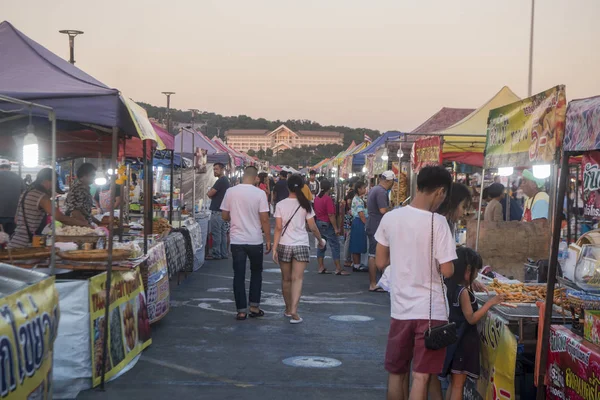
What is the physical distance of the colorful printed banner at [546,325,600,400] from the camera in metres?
4.04

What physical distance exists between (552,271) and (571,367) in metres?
0.59

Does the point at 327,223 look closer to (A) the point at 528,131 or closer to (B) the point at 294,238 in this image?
(B) the point at 294,238

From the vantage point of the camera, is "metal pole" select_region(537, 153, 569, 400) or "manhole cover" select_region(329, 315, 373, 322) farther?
"manhole cover" select_region(329, 315, 373, 322)

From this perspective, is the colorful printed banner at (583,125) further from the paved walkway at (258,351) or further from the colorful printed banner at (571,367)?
the paved walkway at (258,351)

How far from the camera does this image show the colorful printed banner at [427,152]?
1194 centimetres

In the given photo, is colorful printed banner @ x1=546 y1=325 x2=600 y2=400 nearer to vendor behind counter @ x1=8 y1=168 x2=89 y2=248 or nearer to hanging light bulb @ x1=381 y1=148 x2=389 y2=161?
vendor behind counter @ x1=8 y1=168 x2=89 y2=248

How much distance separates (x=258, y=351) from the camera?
769 cm

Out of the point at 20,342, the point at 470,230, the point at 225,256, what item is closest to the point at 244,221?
the point at 470,230

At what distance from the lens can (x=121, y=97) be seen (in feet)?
21.2

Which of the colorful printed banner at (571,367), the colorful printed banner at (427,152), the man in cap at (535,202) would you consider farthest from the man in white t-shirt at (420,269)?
the colorful printed banner at (427,152)

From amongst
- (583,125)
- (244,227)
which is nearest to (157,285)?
(244,227)

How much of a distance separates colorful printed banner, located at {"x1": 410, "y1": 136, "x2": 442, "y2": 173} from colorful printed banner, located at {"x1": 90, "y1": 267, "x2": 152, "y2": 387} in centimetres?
598

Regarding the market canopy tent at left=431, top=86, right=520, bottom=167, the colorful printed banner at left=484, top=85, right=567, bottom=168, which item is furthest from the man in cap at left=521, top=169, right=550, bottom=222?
the colorful printed banner at left=484, top=85, right=567, bottom=168

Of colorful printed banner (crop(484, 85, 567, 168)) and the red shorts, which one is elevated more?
colorful printed banner (crop(484, 85, 567, 168))
